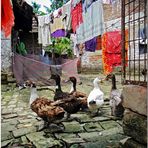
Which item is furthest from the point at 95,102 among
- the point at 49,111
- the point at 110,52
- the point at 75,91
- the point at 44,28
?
the point at 44,28

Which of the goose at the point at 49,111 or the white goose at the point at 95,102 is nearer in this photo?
→ the goose at the point at 49,111

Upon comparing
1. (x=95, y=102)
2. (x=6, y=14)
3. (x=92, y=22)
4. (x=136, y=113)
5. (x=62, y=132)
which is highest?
(x=92, y=22)

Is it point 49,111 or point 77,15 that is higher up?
point 77,15

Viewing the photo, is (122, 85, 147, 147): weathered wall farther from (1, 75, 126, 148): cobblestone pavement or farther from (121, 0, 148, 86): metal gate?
(1, 75, 126, 148): cobblestone pavement

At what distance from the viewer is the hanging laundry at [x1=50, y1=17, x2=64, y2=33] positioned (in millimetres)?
12364

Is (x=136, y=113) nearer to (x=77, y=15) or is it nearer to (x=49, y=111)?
(x=49, y=111)

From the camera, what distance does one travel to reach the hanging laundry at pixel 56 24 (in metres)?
12.4

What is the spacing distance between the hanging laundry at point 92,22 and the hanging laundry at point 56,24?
10.6ft

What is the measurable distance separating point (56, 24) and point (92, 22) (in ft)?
16.2

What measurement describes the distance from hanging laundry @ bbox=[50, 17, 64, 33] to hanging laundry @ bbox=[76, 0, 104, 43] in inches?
127

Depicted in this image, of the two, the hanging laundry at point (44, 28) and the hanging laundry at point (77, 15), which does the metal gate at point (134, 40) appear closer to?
the hanging laundry at point (77, 15)

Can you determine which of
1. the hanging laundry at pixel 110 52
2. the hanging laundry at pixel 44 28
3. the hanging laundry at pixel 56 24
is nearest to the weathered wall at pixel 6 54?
the hanging laundry at pixel 56 24

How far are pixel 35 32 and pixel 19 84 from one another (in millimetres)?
8385

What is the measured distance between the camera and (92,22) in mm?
8289
